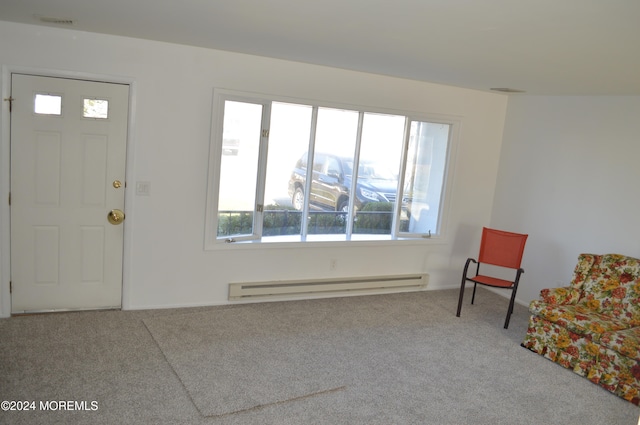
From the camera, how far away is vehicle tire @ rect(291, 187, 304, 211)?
16.7ft

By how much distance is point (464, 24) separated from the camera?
2.48 metres

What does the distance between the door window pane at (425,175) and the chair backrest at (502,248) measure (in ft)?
2.32

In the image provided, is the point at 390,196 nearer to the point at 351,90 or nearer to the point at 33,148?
the point at 351,90

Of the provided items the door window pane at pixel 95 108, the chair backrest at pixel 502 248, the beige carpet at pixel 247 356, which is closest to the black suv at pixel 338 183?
the chair backrest at pixel 502 248

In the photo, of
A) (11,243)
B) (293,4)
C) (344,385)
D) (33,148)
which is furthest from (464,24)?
(11,243)

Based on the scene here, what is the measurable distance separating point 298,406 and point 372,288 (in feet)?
8.07

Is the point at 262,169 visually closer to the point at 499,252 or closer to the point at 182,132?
the point at 182,132

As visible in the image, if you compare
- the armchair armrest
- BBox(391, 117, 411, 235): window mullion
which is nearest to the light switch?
BBox(391, 117, 411, 235): window mullion

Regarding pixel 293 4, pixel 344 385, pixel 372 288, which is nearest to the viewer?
pixel 293 4

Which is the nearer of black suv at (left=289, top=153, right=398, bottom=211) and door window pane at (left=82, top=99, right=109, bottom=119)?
door window pane at (left=82, top=99, right=109, bottom=119)

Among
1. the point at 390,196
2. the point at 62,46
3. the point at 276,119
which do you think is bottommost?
the point at 390,196

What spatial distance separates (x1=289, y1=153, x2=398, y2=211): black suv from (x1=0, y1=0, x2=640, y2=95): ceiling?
110 cm

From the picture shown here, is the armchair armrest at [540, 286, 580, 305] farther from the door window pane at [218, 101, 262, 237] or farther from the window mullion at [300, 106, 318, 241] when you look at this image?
the door window pane at [218, 101, 262, 237]

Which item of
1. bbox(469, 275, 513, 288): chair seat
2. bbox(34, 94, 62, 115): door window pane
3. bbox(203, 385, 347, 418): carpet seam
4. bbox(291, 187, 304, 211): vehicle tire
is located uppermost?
bbox(34, 94, 62, 115): door window pane
